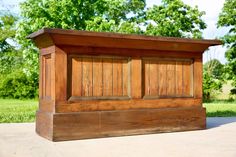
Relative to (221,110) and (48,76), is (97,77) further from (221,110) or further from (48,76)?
(221,110)

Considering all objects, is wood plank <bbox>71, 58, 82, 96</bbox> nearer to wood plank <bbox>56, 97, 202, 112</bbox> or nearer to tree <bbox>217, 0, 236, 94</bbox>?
wood plank <bbox>56, 97, 202, 112</bbox>

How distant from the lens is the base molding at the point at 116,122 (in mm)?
8109

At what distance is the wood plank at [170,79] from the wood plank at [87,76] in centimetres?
196

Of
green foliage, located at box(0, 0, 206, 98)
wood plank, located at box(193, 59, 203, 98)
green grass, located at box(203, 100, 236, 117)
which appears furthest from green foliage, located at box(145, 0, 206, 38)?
wood plank, located at box(193, 59, 203, 98)

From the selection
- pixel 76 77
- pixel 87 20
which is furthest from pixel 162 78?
pixel 87 20

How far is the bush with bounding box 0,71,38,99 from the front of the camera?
85.8 feet

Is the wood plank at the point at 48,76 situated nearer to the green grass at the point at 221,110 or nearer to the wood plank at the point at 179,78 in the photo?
the wood plank at the point at 179,78

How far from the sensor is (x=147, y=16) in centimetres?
2462

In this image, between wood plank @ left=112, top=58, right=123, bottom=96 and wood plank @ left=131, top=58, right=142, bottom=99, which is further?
wood plank @ left=131, top=58, right=142, bottom=99

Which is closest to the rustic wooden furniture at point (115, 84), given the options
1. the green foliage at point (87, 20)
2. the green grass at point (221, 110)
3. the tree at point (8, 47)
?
the green grass at point (221, 110)

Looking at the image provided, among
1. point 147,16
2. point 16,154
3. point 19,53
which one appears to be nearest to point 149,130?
point 16,154

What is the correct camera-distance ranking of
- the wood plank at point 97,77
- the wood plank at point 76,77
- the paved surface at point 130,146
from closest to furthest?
the paved surface at point 130,146
the wood plank at point 76,77
the wood plank at point 97,77

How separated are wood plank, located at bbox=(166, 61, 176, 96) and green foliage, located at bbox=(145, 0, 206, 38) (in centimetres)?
1356

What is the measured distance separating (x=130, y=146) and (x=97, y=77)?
1.99 m
